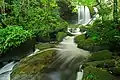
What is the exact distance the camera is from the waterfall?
2055 cm

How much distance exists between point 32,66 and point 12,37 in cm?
316

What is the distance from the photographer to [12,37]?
39.0 feet

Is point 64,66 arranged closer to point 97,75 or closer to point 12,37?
point 97,75

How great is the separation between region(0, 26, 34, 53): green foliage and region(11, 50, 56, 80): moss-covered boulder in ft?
6.17

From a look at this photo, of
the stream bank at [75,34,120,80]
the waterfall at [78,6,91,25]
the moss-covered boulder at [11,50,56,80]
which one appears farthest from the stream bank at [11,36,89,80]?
the waterfall at [78,6,91,25]

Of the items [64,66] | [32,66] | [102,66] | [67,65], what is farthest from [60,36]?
[102,66]

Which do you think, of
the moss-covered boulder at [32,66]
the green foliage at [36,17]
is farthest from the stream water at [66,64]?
the green foliage at [36,17]

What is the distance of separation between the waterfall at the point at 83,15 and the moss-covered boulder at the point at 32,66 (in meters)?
10.1

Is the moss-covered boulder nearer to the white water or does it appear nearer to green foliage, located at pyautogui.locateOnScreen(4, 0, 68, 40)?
the white water

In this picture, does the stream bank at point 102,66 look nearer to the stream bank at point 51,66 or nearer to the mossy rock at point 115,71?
the mossy rock at point 115,71

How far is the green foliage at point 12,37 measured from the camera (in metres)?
11.5

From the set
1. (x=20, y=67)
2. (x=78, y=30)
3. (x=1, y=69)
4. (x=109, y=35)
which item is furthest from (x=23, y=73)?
(x=78, y=30)

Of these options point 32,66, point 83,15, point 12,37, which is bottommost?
point 32,66

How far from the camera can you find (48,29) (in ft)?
50.2
